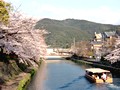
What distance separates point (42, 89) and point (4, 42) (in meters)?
9.87

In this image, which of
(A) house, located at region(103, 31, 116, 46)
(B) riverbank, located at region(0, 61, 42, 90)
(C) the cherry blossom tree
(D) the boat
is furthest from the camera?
(A) house, located at region(103, 31, 116, 46)

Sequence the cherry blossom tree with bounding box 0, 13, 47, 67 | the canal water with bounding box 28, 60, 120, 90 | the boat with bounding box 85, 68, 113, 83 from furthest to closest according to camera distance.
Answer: the boat with bounding box 85, 68, 113, 83 < the canal water with bounding box 28, 60, 120, 90 < the cherry blossom tree with bounding box 0, 13, 47, 67

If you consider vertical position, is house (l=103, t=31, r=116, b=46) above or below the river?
above

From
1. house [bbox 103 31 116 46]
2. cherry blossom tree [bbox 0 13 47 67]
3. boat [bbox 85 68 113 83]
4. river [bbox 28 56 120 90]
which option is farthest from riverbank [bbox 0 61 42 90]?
house [bbox 103 31 116 46]

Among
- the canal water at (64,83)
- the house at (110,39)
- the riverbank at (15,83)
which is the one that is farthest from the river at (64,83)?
the house at (110,39)

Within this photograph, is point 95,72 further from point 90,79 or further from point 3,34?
point 3,34

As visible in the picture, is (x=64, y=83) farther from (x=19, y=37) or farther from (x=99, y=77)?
(x=19, y=37)

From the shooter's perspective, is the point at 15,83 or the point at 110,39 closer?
the point at 15,83

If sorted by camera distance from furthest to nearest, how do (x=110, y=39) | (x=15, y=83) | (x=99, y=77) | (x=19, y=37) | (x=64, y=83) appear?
1. (x=110, y=39)
2. (x=99, y=77)
3. (x=64, y=83)
4. (x=15, y=83)
5. (x=19, y=37)

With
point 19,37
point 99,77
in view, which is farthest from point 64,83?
point 19,37

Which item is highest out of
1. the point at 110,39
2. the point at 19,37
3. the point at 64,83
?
the point at 110,39

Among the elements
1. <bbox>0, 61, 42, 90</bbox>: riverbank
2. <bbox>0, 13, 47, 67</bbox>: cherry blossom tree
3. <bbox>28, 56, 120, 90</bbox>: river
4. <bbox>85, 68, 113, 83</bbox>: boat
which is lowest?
<bbox>28, 56, 120, 90</bbox>: river

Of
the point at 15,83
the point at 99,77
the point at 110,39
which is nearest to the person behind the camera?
the point at 15,83

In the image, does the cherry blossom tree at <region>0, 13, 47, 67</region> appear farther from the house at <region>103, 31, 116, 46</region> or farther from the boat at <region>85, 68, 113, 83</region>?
the house at <region>103, 31, 116, 46</region>
